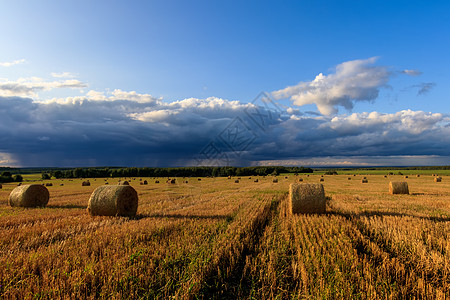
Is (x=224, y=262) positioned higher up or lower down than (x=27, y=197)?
lower down

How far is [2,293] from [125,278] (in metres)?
1.87

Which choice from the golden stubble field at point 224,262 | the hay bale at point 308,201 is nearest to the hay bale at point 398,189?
the hay bale at point 308,201

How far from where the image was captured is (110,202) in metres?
10.9

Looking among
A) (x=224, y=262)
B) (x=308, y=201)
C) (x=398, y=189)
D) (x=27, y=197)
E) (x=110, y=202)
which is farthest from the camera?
(x=398, y=189)

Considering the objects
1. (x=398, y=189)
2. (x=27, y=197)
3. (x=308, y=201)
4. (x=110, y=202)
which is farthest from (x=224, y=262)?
(x=398, y=189)

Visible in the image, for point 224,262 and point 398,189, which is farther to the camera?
point 398,189

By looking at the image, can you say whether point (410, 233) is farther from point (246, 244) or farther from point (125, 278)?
point (125, 278)

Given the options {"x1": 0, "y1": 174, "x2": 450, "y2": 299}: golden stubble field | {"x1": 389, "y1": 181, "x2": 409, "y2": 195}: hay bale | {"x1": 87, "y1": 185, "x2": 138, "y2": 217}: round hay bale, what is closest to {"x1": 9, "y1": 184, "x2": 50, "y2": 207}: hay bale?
{"x1": 87, "y1": 185, "x2": 138, "y2": 217}: round hay bale

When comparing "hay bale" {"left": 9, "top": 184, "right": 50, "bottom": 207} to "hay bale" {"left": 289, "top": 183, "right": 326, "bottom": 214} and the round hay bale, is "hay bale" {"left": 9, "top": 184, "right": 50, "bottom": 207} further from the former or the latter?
"hay bale" {"left": 289, "top": 183, "right": 326, "bottom": 214}

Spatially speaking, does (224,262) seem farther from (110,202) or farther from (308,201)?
(110,202)

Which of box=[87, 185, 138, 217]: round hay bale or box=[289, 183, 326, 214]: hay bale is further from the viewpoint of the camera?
box=[289, 183, 326, 214]: hay bale

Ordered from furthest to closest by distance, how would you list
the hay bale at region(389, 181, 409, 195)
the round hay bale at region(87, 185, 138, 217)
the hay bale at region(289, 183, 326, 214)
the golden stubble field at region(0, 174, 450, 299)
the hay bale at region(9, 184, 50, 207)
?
the hay bale at region(389, 181, 409, 195)
the hay bale at region(9, 184, 50, 207)
the hay bale at region(289, 183, 326, 214)
the round hay bale at region(87, 185, 138, 217)
the golden stubble field at region(0, 174, 450, 299)

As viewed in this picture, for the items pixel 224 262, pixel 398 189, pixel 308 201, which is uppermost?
pixel 308 201

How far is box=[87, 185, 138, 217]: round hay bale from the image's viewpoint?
35.7ft
